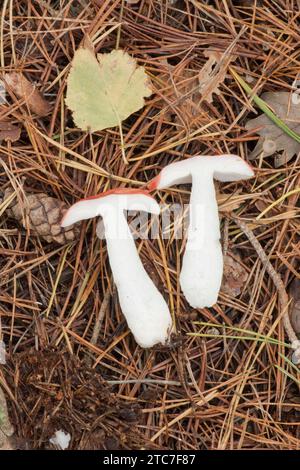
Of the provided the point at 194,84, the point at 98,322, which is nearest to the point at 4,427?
the point at 98,322

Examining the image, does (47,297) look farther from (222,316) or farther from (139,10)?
(139,10)

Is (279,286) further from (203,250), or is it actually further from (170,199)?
(170,199)

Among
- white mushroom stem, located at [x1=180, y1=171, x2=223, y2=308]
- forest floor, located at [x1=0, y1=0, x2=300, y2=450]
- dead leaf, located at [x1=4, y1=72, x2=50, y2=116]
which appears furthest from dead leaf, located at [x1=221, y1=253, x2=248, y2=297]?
dead leaf, located at [x1=4, y1=72, x2=50, y2=116]

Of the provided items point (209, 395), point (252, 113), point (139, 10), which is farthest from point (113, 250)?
point (139, 10)

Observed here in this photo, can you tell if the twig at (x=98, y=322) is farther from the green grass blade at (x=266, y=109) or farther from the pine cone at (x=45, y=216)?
the green grass blade at (x=266, y=109)

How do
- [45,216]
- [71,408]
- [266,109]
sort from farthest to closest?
1. [266,109]
2. [45,216]
3. [71,408]

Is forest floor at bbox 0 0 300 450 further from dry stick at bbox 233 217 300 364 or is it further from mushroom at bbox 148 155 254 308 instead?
mushroom at bbox 148 155 254 308

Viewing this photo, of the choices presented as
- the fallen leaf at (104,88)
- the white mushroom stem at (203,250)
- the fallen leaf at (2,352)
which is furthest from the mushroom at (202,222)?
the fallen leaf at (2,352)
